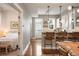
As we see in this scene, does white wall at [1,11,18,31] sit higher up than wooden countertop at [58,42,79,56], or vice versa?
white wall at [1,11,18,31]

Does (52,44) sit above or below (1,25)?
below

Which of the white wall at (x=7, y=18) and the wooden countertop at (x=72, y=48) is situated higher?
the white wall at (x=7, y=18)

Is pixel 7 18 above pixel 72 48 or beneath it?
above

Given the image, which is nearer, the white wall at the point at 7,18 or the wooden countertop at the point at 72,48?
the wooden countertop at the point at 72,48

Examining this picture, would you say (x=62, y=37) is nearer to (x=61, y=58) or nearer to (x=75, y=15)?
(x=75, y=15)

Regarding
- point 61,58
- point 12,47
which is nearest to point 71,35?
point 12,47

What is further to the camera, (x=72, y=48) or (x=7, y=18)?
(x=7, y=18)

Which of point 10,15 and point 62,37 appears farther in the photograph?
Answer: point 10,15

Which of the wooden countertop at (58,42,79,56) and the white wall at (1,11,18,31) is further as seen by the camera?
the white wall at (1,11,18,31)

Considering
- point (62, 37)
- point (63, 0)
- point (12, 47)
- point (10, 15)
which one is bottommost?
point (12, 47)

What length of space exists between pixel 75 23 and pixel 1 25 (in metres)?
4.30

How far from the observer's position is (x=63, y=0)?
3.86ft

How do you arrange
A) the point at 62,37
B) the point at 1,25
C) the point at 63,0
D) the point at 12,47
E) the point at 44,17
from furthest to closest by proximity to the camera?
the point at 44,17
the point at 1,25
the point at 12,47
the point at 62,37
the point at 63,0

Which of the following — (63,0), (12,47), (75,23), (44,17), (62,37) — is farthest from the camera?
(44,17)
